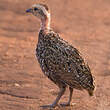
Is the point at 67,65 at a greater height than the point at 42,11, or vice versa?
the point at 42,11

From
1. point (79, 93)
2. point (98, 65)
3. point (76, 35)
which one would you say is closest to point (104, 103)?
point (79, 93)

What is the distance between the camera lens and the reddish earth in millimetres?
10008

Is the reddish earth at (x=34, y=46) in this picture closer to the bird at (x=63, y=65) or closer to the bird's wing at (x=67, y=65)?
the bird at (x=63, y=65)

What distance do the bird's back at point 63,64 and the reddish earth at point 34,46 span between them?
724mm

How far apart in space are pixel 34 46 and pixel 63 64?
16.7 ft

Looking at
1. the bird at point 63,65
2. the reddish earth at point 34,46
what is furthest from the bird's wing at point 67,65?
the reddish earth at point 34,46

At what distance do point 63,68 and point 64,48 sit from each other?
1.42ft

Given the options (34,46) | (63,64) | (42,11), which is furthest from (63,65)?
(34,46)

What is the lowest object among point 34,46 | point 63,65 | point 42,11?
point 63,65

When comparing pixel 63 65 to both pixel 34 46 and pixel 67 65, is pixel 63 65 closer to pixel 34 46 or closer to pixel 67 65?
pixel 67 65

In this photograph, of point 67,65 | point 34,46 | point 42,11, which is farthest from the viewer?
point 34,46

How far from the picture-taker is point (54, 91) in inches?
417

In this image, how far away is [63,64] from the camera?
922 cm

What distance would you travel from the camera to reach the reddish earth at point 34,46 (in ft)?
32.8
